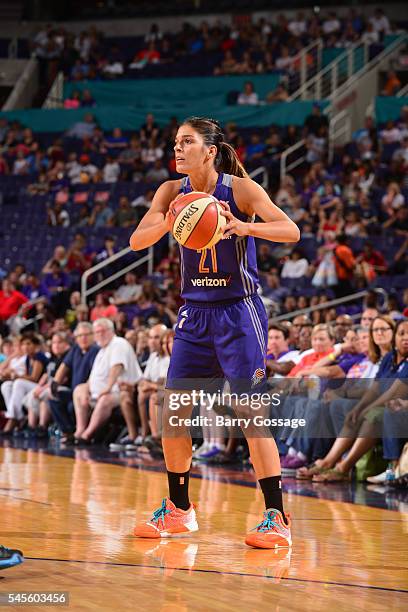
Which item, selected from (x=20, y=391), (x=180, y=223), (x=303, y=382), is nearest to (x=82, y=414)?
(x=20, y=391)

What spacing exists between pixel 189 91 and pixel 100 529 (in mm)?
16896

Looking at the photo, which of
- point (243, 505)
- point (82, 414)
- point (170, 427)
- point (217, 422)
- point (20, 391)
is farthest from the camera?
point (20, 391)

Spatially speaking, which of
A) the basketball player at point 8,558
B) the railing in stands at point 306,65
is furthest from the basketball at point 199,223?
the railing in stands at point 306,65

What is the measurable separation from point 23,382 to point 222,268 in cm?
770

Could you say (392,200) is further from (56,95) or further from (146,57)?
(56,95)

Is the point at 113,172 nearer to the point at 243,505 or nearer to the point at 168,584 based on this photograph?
the point at 243,505

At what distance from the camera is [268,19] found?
23422 mm

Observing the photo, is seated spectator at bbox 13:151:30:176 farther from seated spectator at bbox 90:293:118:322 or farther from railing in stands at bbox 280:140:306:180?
seated spectator at bbox 90:293:118:322

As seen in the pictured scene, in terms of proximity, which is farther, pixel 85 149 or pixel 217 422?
pixel 85 149

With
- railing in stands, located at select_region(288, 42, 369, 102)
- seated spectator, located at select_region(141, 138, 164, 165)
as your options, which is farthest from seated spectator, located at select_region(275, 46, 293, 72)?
seated spectator, located at select_region(141, 138, 164, 165)

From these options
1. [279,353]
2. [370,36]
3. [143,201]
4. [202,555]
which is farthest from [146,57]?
[202,555]

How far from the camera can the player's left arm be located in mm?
Result: 4715

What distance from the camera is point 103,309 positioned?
14.3m

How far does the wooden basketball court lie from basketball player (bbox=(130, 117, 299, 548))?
0.80 ft
